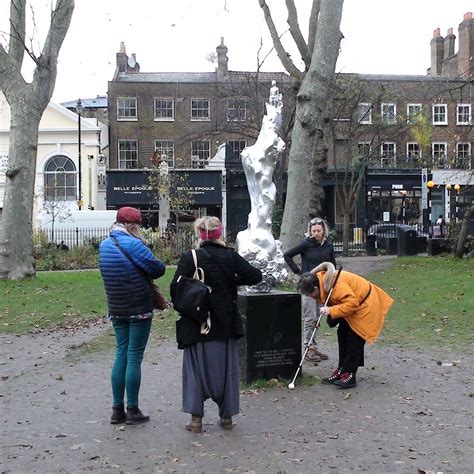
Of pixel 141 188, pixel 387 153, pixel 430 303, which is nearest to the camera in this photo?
pixel 430 303

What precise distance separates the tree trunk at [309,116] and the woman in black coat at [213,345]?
10.4m

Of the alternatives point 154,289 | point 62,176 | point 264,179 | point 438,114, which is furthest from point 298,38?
point 438,114

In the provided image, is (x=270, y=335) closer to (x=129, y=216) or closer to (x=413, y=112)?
(x=129, y=216)

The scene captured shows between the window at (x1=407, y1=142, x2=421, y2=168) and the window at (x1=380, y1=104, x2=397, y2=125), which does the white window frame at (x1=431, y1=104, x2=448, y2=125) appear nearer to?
the window at (x1=407, y1=142, x2=421, y2=168)

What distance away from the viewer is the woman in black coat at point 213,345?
5906 millimetres

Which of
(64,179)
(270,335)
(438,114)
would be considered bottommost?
(270,335)

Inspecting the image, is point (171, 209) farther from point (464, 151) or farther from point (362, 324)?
point (362, 324)

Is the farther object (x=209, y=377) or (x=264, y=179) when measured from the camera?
(x=264, y=179)

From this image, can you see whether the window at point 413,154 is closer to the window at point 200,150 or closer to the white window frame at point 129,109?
the window at point 200,150

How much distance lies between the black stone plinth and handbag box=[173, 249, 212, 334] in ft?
4.71

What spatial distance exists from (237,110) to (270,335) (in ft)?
104

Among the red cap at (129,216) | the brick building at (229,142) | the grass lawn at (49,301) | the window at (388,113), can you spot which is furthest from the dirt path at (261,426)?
Result: the brick building at (229,142)

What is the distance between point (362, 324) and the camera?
23.8ft

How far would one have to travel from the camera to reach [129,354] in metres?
6.09
